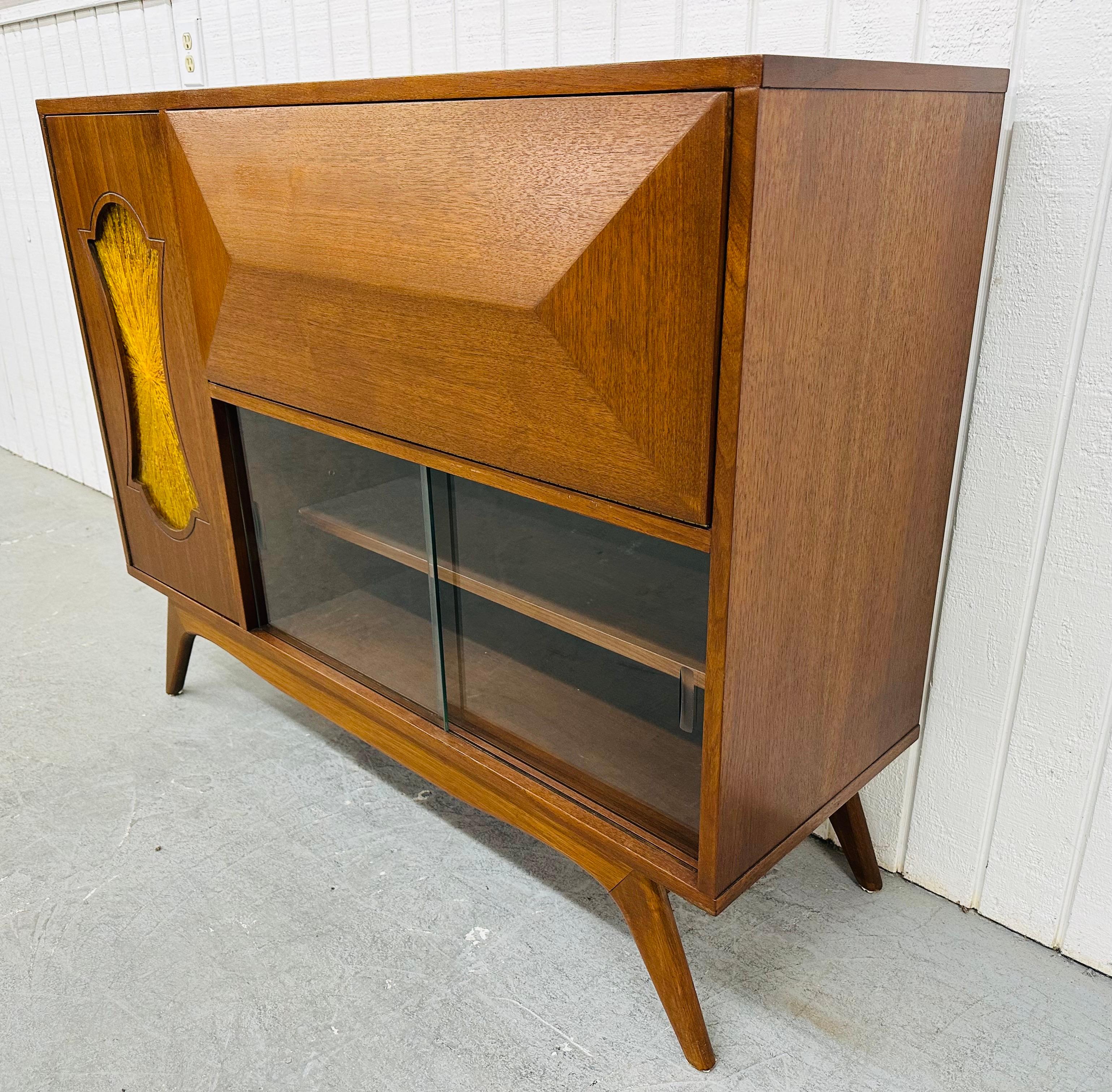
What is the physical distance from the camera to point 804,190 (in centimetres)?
73

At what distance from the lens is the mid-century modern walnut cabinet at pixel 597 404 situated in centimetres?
76

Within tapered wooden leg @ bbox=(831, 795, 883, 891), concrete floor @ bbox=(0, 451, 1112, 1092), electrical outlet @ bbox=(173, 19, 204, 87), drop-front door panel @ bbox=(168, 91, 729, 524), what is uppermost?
electrical outlet @ bbox=(173, 19, 204, 87)

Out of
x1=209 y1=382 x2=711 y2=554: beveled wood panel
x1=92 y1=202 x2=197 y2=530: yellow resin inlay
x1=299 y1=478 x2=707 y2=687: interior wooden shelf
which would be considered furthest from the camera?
x1=92 y1=202 x2=197 y2=530: yellow resin inlay

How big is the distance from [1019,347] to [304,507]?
874mm

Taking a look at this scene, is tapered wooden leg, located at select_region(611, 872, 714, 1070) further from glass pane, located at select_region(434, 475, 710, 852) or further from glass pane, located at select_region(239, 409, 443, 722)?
glass pane, located at select_region(239, 409, 443, 722)

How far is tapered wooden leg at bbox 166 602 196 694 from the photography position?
5.47ft

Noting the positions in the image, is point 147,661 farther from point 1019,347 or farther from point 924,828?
point 1019,347

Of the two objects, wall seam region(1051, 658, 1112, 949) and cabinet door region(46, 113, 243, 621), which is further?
cabinet door region(46, 113, 243, 621)

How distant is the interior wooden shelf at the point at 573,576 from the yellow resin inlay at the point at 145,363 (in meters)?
0.44

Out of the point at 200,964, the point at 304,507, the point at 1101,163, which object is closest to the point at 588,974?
the point at 200,964

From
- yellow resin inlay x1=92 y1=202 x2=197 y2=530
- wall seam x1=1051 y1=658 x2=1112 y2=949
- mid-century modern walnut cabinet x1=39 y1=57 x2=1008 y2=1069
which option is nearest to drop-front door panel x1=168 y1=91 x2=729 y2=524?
mid-century modern walnut cabinet x1=39 y1=57 x2=1008 y2=1069

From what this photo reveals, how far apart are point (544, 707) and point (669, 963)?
0.29 m

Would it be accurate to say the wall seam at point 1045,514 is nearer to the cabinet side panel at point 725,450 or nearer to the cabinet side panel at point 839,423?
the cabinet side panel at point 839,423

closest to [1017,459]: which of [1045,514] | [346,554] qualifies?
[1045,514]
